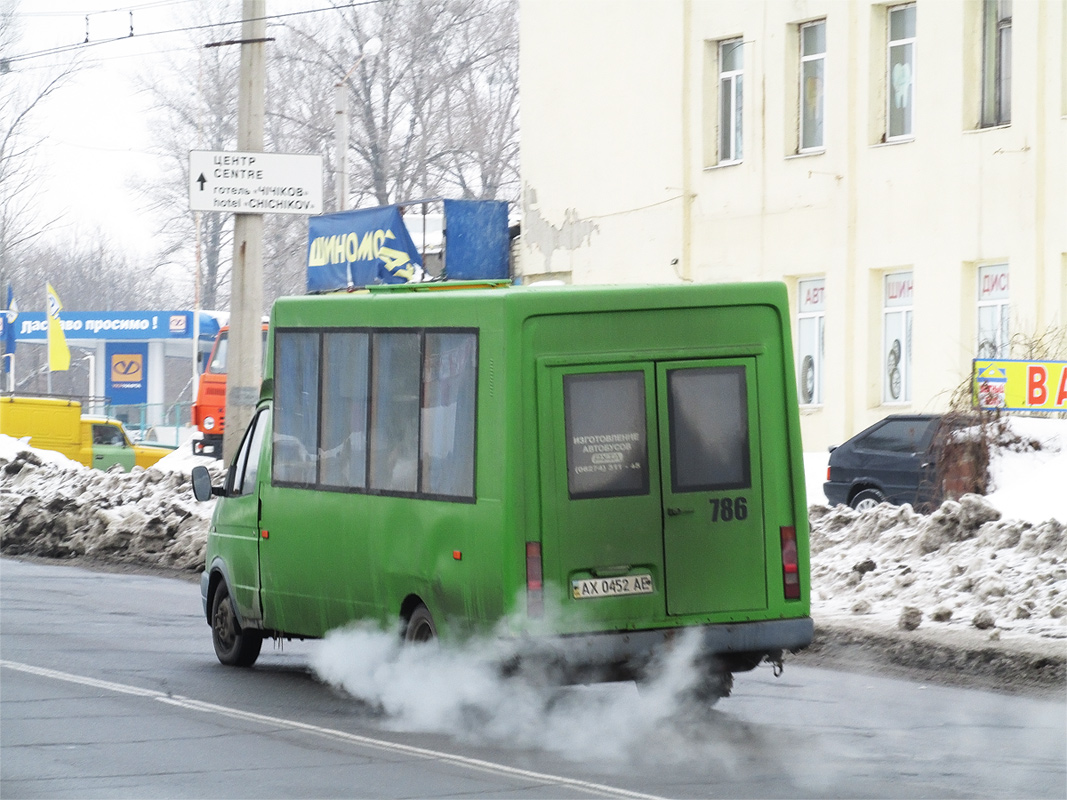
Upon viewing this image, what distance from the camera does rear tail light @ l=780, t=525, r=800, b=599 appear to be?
9227 millimetres

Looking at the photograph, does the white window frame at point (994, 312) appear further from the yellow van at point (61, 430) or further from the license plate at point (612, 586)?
the yellow van at point (61, 430)

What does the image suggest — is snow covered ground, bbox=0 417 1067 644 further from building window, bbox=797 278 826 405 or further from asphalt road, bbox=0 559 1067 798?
building window, bbox=797 278 826 405

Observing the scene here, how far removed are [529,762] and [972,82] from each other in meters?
20.0

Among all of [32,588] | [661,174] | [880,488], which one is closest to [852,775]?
[32,588]

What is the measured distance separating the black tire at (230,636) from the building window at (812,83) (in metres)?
18.8

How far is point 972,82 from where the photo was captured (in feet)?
85.0

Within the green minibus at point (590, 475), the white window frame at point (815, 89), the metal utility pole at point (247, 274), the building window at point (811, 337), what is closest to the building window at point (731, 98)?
the white window frame at point (815, 89)

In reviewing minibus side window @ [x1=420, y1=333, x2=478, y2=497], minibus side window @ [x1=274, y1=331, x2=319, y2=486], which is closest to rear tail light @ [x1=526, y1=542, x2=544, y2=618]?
minibus side window @ [x1=420, y1=333, x2=478, y2=497]

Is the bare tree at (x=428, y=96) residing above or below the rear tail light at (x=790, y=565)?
above

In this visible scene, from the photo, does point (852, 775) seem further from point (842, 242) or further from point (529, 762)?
point (842, 242)

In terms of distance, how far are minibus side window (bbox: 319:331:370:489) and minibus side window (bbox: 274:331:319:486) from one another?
121 mm

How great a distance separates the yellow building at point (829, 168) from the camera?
25.0 meters

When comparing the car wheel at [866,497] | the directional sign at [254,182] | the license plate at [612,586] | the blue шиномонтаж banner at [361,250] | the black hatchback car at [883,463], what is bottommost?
the car wheel at [866,497]

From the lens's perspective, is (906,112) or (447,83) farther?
(447,83)
